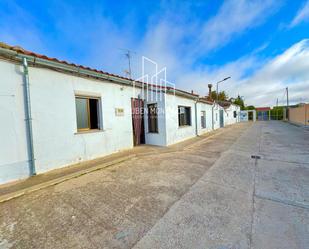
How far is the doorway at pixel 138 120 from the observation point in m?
7.22

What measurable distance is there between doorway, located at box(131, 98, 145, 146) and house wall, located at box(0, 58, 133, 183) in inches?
49.9

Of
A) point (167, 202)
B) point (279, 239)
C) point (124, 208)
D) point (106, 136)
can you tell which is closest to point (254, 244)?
point (279, 239)

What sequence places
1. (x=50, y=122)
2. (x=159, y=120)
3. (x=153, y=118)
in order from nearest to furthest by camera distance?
1. (x=50, y=122)
2. (x=159, y=120)
3. (x=153, y=118)

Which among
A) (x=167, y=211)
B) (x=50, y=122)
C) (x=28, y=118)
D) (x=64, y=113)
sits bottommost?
(x=167, y=211)

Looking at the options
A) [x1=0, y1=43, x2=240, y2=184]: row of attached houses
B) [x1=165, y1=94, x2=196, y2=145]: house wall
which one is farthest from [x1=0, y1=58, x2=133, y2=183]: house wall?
[x1=165, y1=94, x2=196, y2=145]: house wall

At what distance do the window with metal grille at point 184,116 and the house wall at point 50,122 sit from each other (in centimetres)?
430

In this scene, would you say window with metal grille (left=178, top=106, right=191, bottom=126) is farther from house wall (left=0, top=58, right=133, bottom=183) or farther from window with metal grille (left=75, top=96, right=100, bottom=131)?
window with metal grille (left=75, top=96, right=100, bottom=131)

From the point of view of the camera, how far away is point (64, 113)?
14.9 feet

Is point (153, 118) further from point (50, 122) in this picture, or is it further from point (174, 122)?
point (50, 122)

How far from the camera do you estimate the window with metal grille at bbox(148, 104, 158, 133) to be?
7.55 meters

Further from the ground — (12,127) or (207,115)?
(207,115)

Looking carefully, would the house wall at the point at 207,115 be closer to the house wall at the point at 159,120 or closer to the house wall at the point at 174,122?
the house wall at the point at 174,122

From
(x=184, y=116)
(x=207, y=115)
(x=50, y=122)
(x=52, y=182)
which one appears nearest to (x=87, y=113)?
(x=50, y=122)

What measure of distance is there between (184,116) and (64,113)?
6963mm
